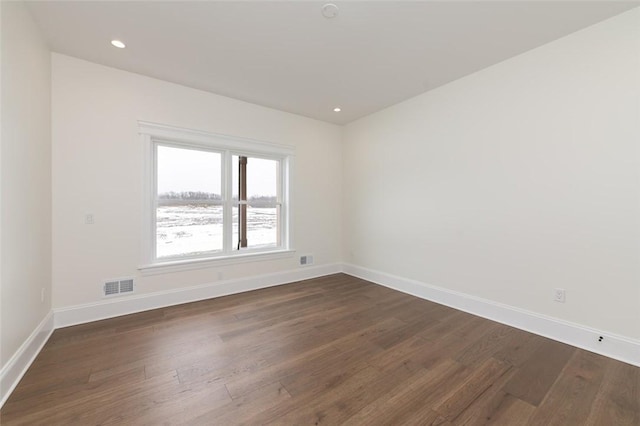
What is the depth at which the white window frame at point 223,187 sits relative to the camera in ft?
10.3

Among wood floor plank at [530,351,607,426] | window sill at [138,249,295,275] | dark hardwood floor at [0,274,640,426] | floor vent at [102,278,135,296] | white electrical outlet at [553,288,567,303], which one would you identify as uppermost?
window sill at [138,249,295,275]

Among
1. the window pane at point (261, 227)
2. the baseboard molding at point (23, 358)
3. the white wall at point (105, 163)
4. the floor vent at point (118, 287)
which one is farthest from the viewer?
the window pane at point (261, 227)

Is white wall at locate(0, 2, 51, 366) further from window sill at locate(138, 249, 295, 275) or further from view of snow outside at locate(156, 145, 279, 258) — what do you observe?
view of snow outside at locate(156, 145, 279, 258)

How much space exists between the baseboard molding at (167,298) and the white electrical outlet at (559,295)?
317 cm

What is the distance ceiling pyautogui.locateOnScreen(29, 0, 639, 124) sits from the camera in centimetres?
206

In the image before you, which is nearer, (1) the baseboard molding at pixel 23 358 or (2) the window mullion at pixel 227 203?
(1) the baseboard molding at pixel 23 358

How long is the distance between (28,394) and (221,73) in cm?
323

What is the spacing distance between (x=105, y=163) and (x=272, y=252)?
2371mm

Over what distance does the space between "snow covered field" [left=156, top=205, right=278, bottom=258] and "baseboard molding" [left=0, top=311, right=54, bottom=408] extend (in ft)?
3.88

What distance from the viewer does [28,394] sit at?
168cm

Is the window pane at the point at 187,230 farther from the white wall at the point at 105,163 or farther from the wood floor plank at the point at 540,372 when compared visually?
the wood floor plank at the point at 540,372

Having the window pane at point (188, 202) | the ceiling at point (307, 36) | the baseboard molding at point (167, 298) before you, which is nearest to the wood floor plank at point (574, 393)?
the ceiling at point (307, 36)

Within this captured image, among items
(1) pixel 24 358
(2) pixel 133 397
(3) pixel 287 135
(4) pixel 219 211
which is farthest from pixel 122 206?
(3) pixel 287 135

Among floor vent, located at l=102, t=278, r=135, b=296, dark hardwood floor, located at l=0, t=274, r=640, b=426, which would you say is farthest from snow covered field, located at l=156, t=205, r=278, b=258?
dark hardwood floor, located at l=0, t=274, r=640, b=426
